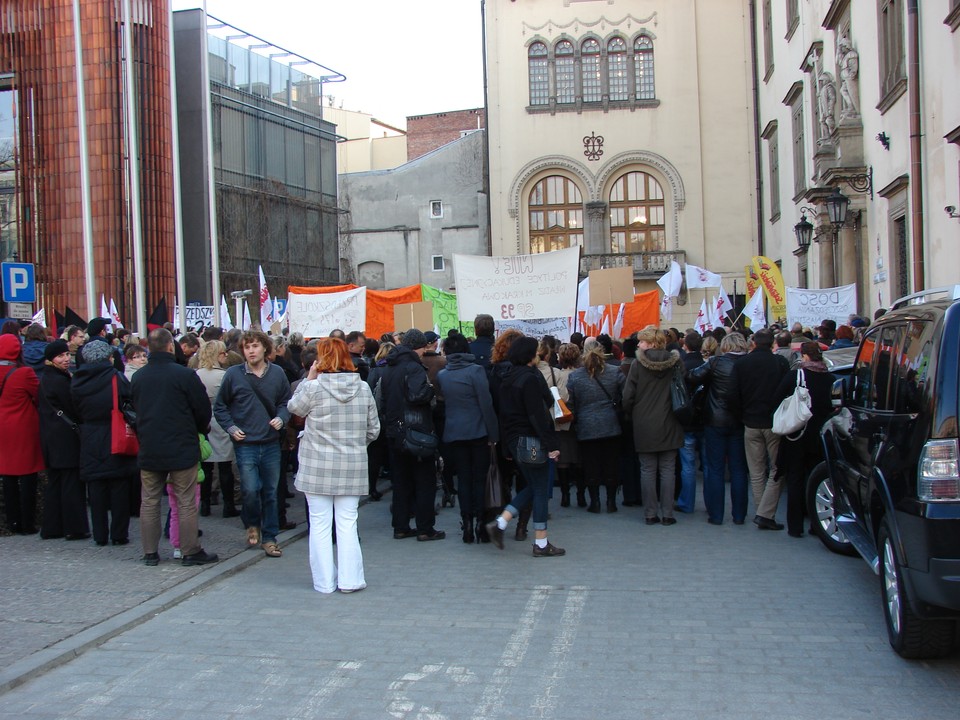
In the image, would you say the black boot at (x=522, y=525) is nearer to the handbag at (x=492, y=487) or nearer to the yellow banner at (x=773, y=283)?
the handbag at (x=492, y=487)

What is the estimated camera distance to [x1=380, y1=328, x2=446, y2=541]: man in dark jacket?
8.83 metres

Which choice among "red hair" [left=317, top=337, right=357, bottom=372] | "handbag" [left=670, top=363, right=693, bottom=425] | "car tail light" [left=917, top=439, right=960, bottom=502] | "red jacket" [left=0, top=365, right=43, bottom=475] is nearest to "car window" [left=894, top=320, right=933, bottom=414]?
"car tail light" [left=917, top=439, right=960, bottom=502]

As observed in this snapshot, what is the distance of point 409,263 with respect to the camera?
1843 inches

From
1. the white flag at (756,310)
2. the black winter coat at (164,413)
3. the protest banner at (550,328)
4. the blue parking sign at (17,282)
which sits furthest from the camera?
the white flag at (756,310)

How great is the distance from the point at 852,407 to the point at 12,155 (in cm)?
3422

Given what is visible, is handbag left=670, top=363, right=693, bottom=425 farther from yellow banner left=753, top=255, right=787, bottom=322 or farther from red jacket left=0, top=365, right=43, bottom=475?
yellow banner left=753, top=255, right=787, bottom=322

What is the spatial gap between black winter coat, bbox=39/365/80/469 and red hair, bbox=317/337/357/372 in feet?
9.46

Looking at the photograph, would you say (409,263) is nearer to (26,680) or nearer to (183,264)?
(183,264)

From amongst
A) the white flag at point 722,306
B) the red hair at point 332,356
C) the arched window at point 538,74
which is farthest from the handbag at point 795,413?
the arched window at point 538,74

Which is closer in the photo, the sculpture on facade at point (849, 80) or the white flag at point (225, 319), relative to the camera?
the sculpture on facade at point (849, 80)

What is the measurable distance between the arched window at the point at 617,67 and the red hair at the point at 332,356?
31.6 meters

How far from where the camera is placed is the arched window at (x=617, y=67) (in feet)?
121

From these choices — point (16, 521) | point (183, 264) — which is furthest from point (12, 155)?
point (16, 521)

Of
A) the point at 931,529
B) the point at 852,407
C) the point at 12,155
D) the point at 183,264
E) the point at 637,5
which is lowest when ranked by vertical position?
the point at 931,529
